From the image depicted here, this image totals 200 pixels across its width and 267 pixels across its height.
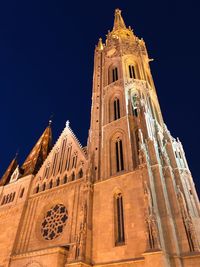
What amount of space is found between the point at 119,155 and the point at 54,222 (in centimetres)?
755

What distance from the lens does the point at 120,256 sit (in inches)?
556

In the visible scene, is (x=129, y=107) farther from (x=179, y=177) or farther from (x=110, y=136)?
(x=179, y=177)

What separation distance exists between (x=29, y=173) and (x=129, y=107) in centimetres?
1264

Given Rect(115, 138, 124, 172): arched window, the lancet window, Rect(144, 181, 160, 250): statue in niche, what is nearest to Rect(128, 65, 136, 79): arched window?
the lancet window

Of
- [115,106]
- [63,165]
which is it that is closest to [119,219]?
[63,165]

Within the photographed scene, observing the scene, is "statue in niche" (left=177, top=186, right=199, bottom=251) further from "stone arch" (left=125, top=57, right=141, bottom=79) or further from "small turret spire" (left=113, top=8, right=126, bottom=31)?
"small turret spire" (left=113, top=8, right=126, bottom=31)

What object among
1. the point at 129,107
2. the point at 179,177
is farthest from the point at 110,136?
the point at 179,177

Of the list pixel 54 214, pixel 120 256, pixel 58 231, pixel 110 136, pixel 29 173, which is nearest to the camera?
pixel 120 256

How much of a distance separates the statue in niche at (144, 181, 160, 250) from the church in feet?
0.17

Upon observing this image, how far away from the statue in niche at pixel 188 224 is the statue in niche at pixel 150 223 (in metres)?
2.09

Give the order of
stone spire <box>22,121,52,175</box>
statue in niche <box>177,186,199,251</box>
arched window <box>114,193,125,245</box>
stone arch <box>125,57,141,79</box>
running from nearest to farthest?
statue in niche <box>177,186,199,251</box>, arched window <box>114,193,125,245</box>, stone spire <box>22,121,52,175</box>, stone arch <box>125,57,141,79</box>

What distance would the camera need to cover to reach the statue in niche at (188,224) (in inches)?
527

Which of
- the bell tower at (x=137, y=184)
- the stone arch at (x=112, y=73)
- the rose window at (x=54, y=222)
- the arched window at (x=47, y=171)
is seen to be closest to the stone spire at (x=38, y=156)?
the arched window at (x=47, y=171)

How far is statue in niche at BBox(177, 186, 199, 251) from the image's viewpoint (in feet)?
43.9
